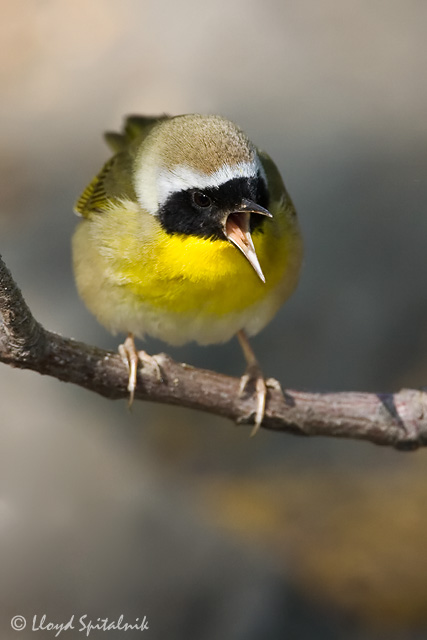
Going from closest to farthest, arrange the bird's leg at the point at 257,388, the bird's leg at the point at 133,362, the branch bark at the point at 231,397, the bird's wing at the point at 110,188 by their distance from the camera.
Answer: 1. the branch bark at the point at 231,397
2. the bird's leg at the point at 133,362
3. the bird's leg at the point at 257,388
4. the bird's wing at the point at 110,188

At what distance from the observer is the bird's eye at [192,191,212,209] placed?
8.11ft

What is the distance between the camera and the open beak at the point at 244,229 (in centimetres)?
241

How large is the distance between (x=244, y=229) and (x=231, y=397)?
0.54 metres

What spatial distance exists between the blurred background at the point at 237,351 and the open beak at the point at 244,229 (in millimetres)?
1589

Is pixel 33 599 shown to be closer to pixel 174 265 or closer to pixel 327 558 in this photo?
pixel 327 558

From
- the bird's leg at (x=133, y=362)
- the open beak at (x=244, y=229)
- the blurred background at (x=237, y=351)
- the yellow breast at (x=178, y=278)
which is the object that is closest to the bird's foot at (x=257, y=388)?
the yellow breast at (x=178, y=278)

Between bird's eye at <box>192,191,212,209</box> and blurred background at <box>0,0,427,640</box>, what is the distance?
1.65m

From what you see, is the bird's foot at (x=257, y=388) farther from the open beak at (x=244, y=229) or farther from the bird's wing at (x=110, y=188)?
the bird's wing at (x=110, y=188)

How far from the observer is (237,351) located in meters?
4.14

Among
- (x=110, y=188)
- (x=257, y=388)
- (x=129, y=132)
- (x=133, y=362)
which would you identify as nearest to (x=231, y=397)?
(x=257, y=388)

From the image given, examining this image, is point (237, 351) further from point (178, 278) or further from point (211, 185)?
point (211, 185)

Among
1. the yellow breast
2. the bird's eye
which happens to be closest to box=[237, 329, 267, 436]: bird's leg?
the yellow breast

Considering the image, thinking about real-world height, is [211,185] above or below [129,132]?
below

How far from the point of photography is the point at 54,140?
5289 mm
